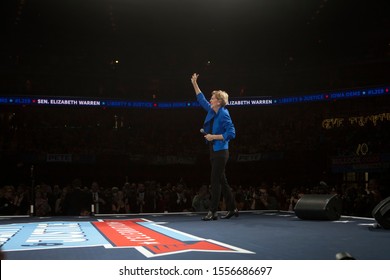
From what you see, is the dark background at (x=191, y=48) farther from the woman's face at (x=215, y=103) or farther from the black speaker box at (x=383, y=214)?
the black speaker box at (x=383, y=214)

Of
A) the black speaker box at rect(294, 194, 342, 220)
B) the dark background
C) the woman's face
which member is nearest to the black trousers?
the woman's face

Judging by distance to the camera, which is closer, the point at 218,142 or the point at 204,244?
the point at 204,244

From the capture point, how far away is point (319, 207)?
424 centimetres

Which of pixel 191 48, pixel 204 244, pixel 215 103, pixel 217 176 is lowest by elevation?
pixel 204 244

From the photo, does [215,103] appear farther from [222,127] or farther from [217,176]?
[217,176]

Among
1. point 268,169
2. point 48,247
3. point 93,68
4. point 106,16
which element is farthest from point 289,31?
point 48,247

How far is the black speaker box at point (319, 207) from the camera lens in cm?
425

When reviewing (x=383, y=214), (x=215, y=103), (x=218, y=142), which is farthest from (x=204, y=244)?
(x=215, y=103)

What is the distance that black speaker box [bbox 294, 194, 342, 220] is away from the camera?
425cm

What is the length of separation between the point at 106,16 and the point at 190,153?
7.00 meters

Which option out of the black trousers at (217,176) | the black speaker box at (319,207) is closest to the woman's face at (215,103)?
the black trousers at (217,176)

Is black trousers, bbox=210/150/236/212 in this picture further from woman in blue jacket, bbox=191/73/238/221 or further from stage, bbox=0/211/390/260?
stage, bbox=0/211/390/260

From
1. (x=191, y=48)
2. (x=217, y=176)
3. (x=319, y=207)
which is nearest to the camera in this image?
(x=319, y=207)

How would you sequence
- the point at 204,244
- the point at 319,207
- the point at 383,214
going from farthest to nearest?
the point at 319,207 < the point at 383,214 < the point at 204,244
